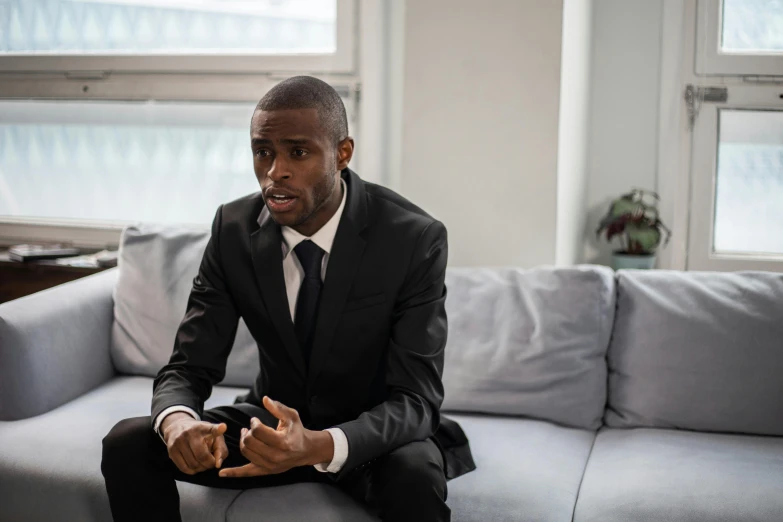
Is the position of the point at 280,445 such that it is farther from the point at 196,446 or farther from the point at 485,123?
the point at 485,123

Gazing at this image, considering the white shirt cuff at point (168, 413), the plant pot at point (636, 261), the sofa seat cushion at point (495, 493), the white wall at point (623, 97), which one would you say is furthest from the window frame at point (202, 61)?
the white shirt cuff at point (168, 413)

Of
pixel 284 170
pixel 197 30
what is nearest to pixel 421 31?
pixel 197 30

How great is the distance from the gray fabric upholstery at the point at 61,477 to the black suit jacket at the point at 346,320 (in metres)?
0.23

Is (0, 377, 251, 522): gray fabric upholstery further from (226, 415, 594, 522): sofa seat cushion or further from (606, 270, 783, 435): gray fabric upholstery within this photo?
(606, 270, 783, 435): gray fabric upholstery

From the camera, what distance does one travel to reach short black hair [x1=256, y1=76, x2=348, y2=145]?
1.74m

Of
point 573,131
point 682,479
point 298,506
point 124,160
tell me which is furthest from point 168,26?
point 682,479

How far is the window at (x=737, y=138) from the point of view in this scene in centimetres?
281

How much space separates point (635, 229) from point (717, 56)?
62 centimetres

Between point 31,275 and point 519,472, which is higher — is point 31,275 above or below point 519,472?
above

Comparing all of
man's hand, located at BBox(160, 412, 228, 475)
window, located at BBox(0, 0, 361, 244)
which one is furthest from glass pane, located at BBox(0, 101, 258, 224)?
man's hand, located at BBox(160, 412, 228, 475)

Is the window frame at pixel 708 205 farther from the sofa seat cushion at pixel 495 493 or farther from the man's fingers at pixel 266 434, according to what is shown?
the man's fingers at pixel 266 434

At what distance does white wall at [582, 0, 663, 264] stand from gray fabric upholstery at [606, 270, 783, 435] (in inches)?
33.7

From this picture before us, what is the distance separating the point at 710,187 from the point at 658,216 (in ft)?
0.64

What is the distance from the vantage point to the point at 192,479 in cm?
177
